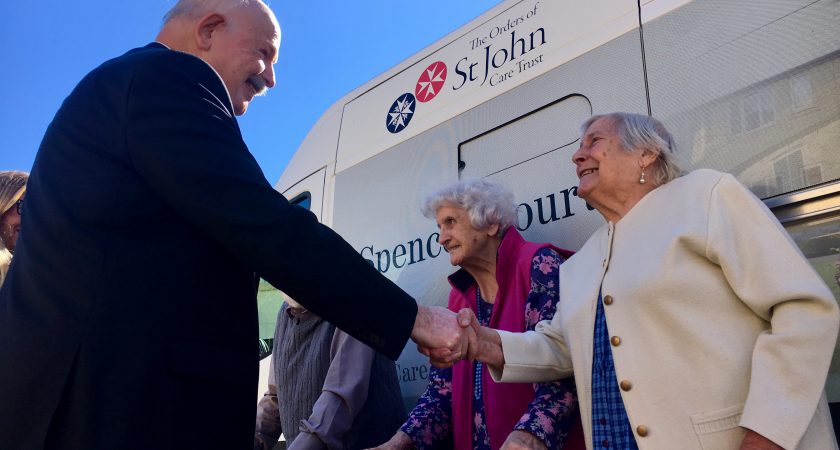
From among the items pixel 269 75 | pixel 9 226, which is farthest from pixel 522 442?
pixel 9 226

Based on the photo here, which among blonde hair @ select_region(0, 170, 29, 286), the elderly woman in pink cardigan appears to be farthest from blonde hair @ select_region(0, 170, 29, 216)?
the elderly woman in pink cardigan

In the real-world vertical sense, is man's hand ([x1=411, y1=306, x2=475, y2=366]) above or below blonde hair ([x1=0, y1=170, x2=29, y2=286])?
below

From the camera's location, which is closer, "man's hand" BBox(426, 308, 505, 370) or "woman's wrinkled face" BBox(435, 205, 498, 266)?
"man's hand" BBox(426, 308, 505, 370)

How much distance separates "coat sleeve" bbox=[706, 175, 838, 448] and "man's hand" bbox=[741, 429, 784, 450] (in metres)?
0.02

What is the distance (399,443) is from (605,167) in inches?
52.8

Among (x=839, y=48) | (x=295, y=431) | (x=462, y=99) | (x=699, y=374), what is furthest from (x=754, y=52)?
(x=295, y=431)

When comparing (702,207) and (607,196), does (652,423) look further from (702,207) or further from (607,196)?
(607,196)

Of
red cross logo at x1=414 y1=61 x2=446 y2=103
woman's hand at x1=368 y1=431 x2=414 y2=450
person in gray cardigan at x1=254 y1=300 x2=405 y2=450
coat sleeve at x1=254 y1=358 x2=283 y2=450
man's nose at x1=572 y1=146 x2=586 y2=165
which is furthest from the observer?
coat sleeve at x1=254 y1=358 x2=283 y2=450

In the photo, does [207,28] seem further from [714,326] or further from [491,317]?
[714,326]

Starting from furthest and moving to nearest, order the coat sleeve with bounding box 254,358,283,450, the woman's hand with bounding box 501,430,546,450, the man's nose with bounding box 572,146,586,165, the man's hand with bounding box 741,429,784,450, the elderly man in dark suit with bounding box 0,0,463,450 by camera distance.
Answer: the coat sleeve with bounding box 254,358,283,450 → the man's nose with bounding box 572,146,586,165 → the woman's hand with bounding box 501,430,546,450 → the man's hand with bounding box 741,429,784,450 → the elderly man in dark suit with bounding box 0,0,463,450

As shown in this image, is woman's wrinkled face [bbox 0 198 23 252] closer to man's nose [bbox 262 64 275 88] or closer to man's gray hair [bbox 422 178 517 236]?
man's nose [bbox 262 64 275 88]

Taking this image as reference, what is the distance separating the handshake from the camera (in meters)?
1.97

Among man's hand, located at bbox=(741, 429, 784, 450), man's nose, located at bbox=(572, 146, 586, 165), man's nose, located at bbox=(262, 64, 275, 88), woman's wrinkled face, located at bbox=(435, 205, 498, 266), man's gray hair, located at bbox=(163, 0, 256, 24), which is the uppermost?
man's gray hair, located at bbox=(163, 0, 256, 24)

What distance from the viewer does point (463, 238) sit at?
313cm
